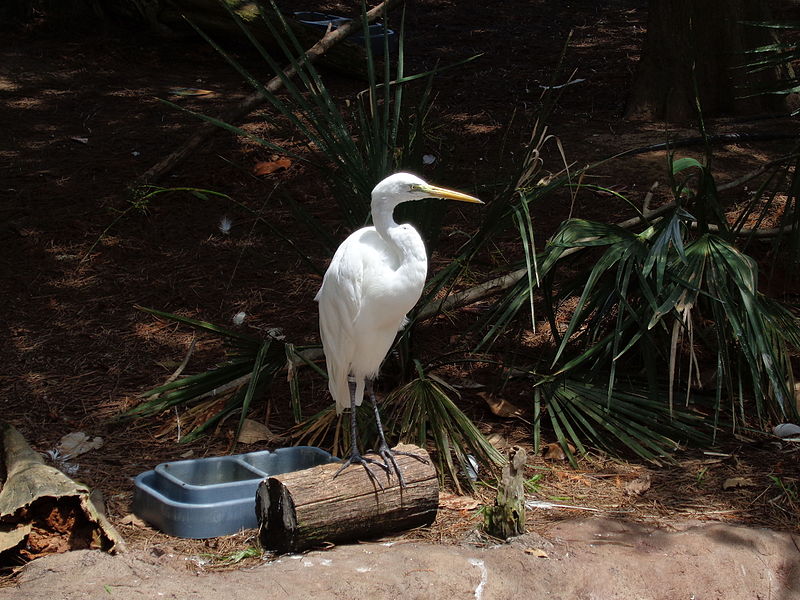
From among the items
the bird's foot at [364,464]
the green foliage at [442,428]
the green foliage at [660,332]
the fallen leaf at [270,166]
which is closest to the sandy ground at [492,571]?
the bird's foot at [364,464]

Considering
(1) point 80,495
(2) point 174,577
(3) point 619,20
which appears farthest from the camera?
(3) point 619,20

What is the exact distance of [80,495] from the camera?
3.53 meters

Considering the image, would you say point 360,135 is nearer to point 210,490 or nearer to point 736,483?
point 210,490

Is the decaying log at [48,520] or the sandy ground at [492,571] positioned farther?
the decaying log at [48,520]

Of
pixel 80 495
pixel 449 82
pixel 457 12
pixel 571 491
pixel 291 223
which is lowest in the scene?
pixel 571 491

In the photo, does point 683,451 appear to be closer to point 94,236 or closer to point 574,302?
point 574,302

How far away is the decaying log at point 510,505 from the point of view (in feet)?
11.8

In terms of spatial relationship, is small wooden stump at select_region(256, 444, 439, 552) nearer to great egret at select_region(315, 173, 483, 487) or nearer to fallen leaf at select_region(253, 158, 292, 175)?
great egret at select_region(315, 173, 483, 487)

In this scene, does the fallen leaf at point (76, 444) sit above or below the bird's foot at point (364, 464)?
below

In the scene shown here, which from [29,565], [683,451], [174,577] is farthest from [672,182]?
[29,565]

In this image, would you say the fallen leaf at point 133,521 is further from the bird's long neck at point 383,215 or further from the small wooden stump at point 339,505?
the bird's long neck at point 383,215

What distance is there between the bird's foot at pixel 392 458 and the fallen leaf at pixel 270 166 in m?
4.28

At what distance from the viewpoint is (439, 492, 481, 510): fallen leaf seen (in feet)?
13.5

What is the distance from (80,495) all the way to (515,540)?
1747mm
